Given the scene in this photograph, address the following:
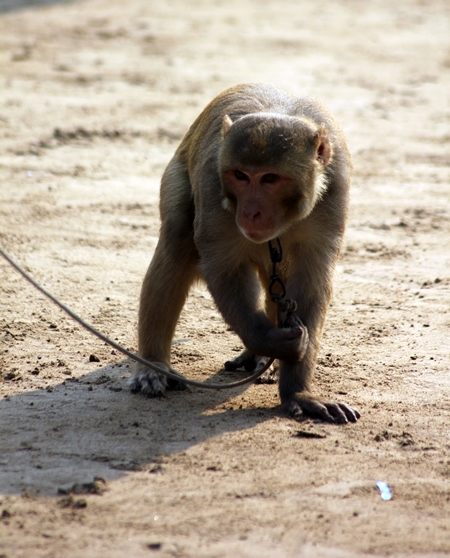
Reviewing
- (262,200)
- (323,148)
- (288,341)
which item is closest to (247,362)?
(288,341)

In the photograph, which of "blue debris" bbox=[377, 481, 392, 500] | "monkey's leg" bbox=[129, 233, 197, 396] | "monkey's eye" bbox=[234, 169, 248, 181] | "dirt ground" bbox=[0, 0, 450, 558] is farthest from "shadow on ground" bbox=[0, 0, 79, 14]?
"blue debris" bbox=[377, 481, 392, 500]

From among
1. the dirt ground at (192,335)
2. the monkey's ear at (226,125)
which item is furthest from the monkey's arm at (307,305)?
the monkey's ear at (226,125)

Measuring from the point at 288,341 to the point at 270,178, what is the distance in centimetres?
101

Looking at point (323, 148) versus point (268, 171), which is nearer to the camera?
point (268, 171)

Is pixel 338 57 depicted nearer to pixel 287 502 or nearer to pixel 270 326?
pixel 270 326

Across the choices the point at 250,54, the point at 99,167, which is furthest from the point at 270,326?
the point at 250,54

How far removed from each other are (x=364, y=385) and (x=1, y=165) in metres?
5.91

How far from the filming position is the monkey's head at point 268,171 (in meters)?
5.62

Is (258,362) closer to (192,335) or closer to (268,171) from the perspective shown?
(192,335)

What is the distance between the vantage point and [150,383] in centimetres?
643

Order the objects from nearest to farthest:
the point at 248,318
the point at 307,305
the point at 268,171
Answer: the point at 268,171 < the point at 248,318 < the point at 307,305

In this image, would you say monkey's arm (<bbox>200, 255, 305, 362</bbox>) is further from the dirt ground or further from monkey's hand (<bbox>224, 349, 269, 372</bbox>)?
monkey's hand (<bbox>224, 349, 269, 372</bbox>)

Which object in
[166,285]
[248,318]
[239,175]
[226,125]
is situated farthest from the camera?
[166,285]

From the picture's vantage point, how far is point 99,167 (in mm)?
11164
